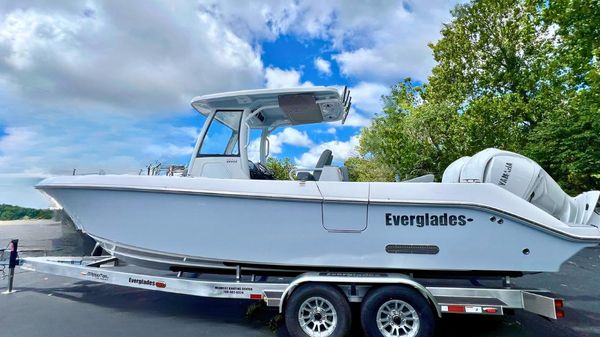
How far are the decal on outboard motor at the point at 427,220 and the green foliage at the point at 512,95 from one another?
9.98 m

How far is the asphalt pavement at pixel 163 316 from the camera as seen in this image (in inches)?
155

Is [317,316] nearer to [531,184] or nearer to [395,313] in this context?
[395,313]

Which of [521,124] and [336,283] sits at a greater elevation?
[521,124]

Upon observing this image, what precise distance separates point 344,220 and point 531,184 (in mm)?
2011

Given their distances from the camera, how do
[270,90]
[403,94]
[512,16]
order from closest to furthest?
1. [270,90]
2. [512,16]
3. [403,94]

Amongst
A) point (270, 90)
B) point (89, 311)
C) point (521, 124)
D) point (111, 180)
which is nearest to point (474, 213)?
point (270, 90)

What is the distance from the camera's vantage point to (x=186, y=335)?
3814mm

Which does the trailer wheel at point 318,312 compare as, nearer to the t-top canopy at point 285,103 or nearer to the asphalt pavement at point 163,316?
the asphalt pavement at point 163,316

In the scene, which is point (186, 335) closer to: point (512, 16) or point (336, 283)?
point (336, 283)

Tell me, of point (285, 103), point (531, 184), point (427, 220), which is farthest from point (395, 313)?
point (285, 103)

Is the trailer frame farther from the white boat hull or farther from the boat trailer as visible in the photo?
the white boat hull

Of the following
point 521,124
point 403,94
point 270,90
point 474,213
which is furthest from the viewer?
point 403,94

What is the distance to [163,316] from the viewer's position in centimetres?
439

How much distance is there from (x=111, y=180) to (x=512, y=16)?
2032 centimetres
